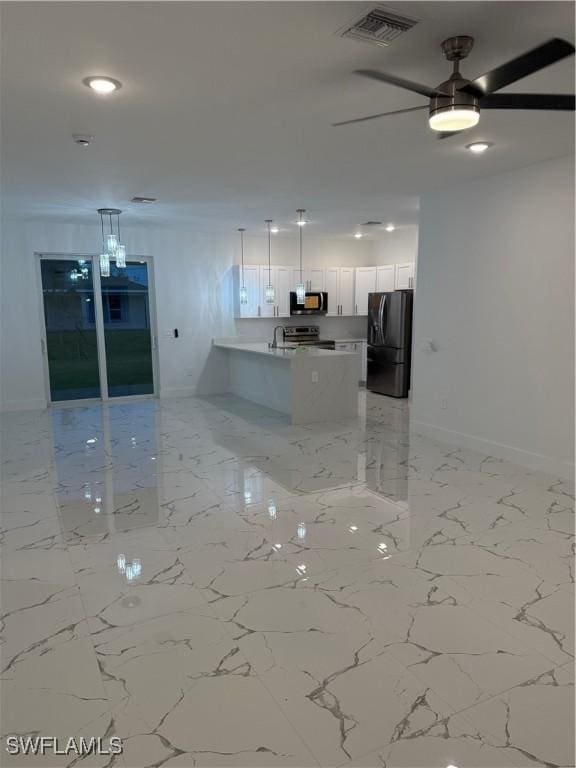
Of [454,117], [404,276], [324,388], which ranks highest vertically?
[454,117]

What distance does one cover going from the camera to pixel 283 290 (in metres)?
8.91

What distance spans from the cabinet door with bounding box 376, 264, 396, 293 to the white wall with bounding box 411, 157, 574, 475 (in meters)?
2.97

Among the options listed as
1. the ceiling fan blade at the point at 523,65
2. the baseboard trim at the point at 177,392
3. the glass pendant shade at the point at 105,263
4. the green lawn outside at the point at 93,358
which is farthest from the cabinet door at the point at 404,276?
the ceiling fan blade at the point at 523,65

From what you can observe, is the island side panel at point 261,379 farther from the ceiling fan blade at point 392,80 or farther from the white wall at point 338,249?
the ceiling fan blade at point 392,80

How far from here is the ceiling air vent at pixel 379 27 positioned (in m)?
Answer: 2.13

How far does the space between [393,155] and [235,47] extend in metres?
2.12

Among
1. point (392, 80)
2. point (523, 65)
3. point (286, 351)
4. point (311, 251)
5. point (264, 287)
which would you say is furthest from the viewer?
point (311, 251)

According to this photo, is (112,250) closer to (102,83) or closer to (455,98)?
(102,83)

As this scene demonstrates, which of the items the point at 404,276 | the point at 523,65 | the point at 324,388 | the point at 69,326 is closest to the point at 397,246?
the point at 404,276

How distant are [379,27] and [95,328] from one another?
267 inches

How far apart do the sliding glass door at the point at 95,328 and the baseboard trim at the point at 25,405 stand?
10.3 inches

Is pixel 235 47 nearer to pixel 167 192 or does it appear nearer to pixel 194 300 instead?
pixel 167 192

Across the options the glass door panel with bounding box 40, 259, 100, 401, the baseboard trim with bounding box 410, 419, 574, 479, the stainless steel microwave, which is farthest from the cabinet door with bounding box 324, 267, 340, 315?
the glass door panel with bounding box 40, 259, 100, 401

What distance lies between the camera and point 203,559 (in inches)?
122
